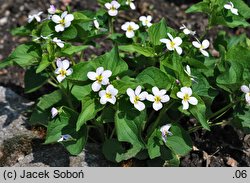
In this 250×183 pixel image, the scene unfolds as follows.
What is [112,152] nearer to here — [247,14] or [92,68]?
[92,68]

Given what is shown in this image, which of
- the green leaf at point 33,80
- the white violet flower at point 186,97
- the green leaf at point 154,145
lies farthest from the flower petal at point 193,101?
the green leaf at point 33,80

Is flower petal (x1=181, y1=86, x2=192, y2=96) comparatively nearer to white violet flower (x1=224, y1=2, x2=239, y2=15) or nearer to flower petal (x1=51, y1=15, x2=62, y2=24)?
white violet flower (x1=224, y1=2, x2=239, y2=15)

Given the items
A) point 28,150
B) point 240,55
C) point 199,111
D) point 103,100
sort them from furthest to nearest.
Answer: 1. point 28,150
2. point 240,55
3. point 199,111
4. point 103,100

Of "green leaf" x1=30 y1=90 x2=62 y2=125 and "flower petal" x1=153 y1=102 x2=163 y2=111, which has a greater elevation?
"flower petal" x1=153 y1=102 x2=163 y2=111

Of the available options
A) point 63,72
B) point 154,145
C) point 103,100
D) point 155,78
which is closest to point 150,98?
point 155,78

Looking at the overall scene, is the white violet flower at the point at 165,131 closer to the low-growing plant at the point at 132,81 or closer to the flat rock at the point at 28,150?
the low-growing plant at the point at 132,81

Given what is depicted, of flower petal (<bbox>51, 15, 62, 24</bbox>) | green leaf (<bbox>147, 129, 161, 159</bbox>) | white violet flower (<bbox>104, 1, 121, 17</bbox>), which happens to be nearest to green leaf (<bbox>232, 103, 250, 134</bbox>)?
green leaf (<bbox>147, 129, 161, 159</bbox>)

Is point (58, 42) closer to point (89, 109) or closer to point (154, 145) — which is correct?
point (89, 109)
